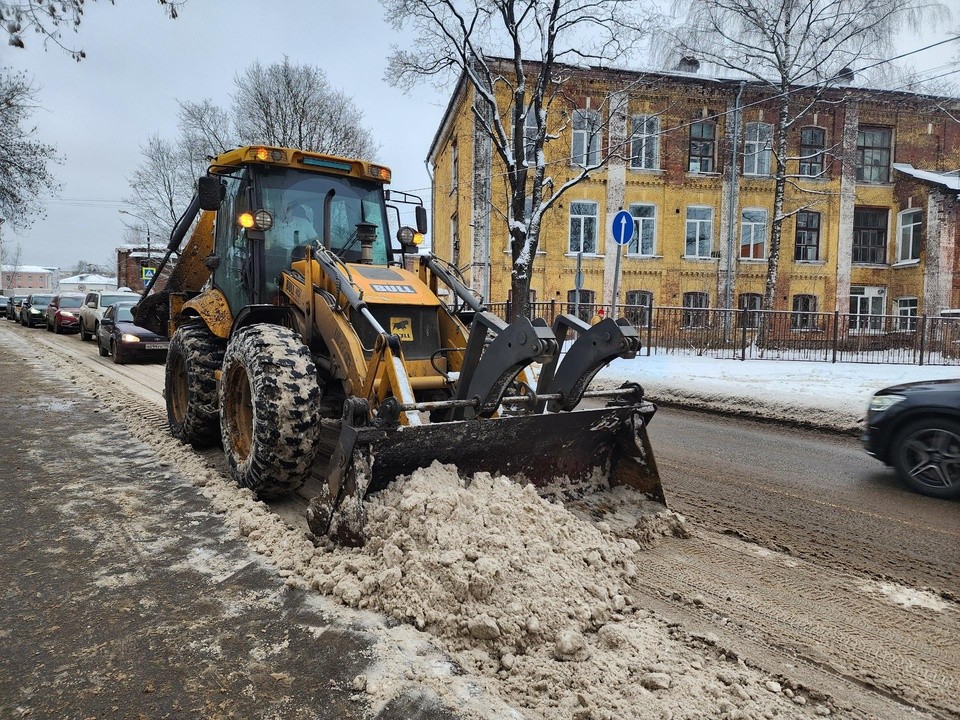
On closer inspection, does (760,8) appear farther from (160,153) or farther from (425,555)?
(160,153)

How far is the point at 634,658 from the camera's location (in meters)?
2.79

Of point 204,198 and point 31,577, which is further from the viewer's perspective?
point 204,198

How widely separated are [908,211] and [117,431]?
29746mm

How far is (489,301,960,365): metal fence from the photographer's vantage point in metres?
16.2

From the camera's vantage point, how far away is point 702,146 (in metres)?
25.9

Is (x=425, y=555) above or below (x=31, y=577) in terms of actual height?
above

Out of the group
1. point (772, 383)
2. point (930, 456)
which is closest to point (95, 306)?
point (772, 383)

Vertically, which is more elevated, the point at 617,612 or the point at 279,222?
the point at 279,222

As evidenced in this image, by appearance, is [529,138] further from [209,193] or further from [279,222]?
[209,193]

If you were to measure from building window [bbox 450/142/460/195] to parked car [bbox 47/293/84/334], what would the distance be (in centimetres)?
1603

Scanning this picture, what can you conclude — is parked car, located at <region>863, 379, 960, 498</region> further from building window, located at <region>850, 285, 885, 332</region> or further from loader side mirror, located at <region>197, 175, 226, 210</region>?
building window, located at <region>850, 285, 885, 332</region>

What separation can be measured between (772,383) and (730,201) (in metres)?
16.3

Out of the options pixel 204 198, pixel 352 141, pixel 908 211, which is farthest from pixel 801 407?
pixel 352 141

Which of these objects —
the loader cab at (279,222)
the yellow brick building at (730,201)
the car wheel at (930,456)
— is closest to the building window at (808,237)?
the yellow brick building at (730,201)
